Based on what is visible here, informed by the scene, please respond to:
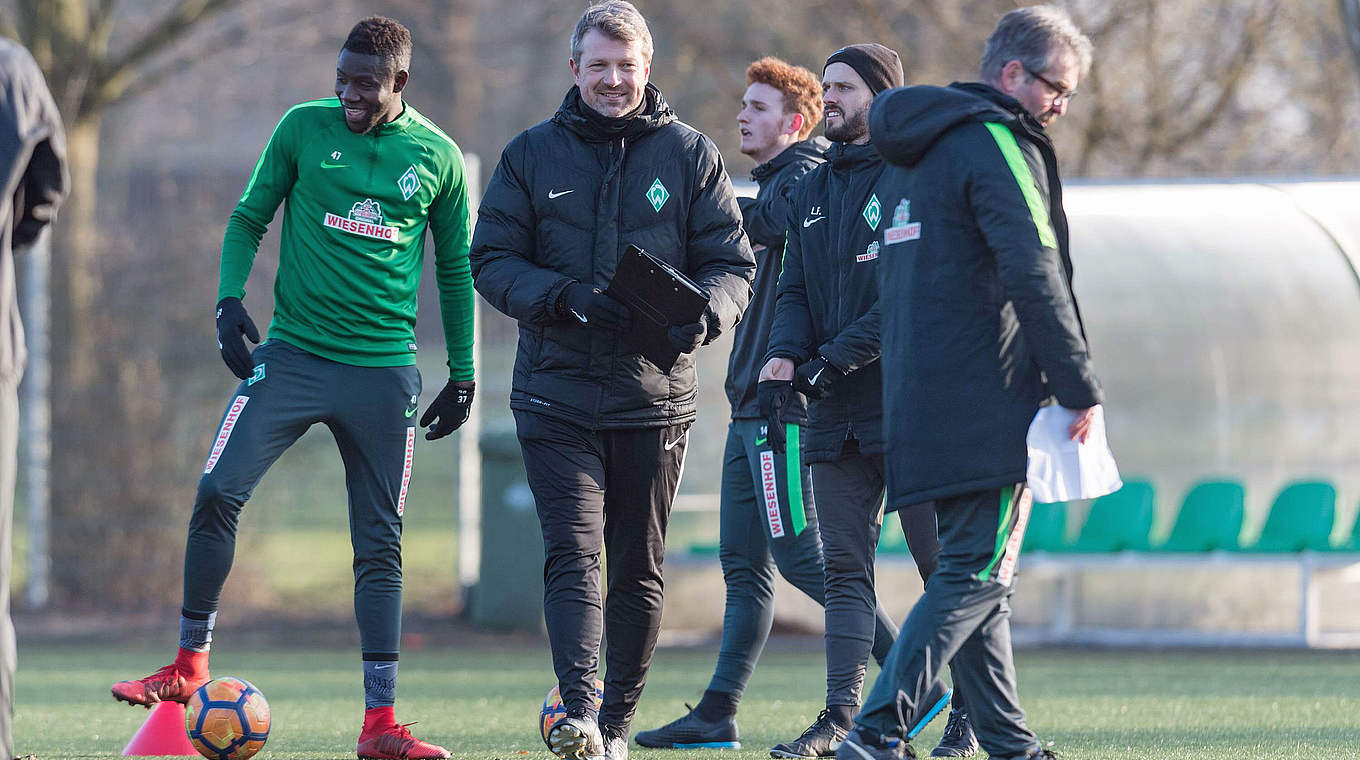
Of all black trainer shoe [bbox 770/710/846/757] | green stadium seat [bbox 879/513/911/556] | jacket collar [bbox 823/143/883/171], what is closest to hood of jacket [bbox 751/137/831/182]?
jacket collar [bbox 823/143/883/171]

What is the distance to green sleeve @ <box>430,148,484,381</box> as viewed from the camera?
19.4 feet

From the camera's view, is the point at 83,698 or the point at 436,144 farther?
the point at 83,698

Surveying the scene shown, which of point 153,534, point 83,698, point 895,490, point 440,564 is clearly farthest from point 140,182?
point 895,490

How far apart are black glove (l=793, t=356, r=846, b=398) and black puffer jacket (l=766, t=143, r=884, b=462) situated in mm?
26

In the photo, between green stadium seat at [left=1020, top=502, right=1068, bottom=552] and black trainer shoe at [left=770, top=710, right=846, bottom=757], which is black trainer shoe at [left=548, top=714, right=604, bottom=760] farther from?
green stadium seat at [left=1020, top=502, right=1068, bottom=552]

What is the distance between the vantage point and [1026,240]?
4.48 m

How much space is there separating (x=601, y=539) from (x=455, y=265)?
46.3 inches

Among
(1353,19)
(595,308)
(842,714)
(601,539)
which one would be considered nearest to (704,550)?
(1353,19)

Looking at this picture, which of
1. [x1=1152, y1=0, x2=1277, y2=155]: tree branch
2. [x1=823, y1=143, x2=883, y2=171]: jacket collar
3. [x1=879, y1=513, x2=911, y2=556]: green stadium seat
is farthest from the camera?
[x1=1152, y1=0, x2=1277, y2=155]: tree branch

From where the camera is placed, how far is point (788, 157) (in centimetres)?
648

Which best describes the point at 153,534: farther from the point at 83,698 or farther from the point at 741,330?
the point at 741,330

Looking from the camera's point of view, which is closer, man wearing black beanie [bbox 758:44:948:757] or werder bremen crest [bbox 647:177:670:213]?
werder bremen crest [bbox 647:177:670:213]

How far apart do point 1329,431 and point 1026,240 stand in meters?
9.63

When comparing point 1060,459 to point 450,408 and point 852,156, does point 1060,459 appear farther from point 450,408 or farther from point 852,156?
point 450,408
